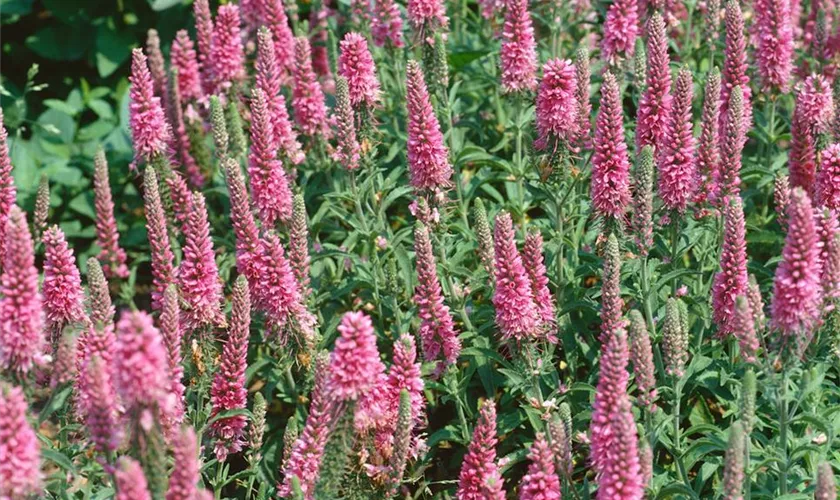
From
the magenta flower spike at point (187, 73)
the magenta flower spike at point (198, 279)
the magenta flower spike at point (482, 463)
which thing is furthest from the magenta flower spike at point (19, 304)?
the magenta flower spike at point (187, 73)

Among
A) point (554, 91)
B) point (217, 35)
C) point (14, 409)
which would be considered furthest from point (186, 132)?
point (14, 409)

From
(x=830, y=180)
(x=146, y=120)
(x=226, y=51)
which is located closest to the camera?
(x=830, y=180)

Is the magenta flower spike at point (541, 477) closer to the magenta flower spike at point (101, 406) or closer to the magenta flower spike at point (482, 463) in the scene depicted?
the magenta flower spike at point (482, 463)

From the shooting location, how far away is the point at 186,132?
8.62 meters

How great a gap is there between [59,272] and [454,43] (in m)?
4.72

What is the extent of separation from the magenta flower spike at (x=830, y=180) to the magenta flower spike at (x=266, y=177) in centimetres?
298

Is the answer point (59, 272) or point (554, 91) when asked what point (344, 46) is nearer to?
point (554, 91)

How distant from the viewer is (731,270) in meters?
5.79

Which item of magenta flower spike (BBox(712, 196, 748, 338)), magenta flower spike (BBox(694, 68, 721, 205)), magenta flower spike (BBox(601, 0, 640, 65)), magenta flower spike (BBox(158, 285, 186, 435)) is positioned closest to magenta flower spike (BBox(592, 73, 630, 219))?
magenta flower spike (BBox(694, 68, 721, 205))

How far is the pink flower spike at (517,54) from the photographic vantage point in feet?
23.3

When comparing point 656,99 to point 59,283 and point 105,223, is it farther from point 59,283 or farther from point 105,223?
point 105,223

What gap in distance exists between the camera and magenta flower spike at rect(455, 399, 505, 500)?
5.29 meters

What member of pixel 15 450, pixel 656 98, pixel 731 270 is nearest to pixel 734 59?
pixel 656 98

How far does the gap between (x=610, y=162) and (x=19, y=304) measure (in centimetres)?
311
